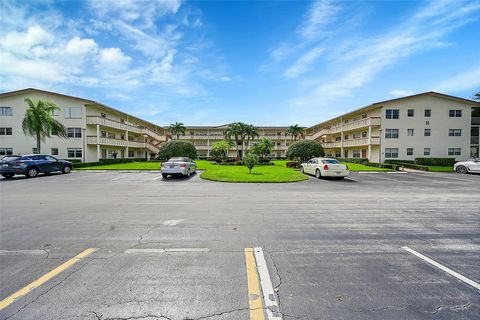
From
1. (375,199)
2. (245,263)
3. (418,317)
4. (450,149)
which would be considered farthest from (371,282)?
(450,149)

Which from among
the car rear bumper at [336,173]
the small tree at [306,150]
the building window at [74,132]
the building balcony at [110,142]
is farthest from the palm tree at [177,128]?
the car rear bumper at [336,173]

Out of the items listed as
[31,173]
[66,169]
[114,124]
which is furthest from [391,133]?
[114,124]

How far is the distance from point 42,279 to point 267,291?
327 centimetres

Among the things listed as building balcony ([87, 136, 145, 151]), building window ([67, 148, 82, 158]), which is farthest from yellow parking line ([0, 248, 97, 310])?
building window ([67, 148, 82, 158])

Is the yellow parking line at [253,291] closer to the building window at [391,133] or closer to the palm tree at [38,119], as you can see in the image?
the palm tree at [38,119]

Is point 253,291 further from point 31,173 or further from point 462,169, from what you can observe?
point 462,169

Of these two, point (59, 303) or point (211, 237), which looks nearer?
point (59, 303)

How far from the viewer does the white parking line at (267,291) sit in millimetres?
2533

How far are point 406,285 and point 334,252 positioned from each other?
3.97 feet

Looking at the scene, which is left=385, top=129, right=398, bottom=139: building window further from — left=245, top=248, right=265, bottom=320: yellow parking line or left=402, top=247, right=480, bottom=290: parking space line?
left=245, top=248, right=265, bottom=320: yellow parking line

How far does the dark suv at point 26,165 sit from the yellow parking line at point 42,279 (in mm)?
17547

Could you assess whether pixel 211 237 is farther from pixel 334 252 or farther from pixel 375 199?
pixel 375 199

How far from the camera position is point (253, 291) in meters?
2.94

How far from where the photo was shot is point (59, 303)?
2.70m
